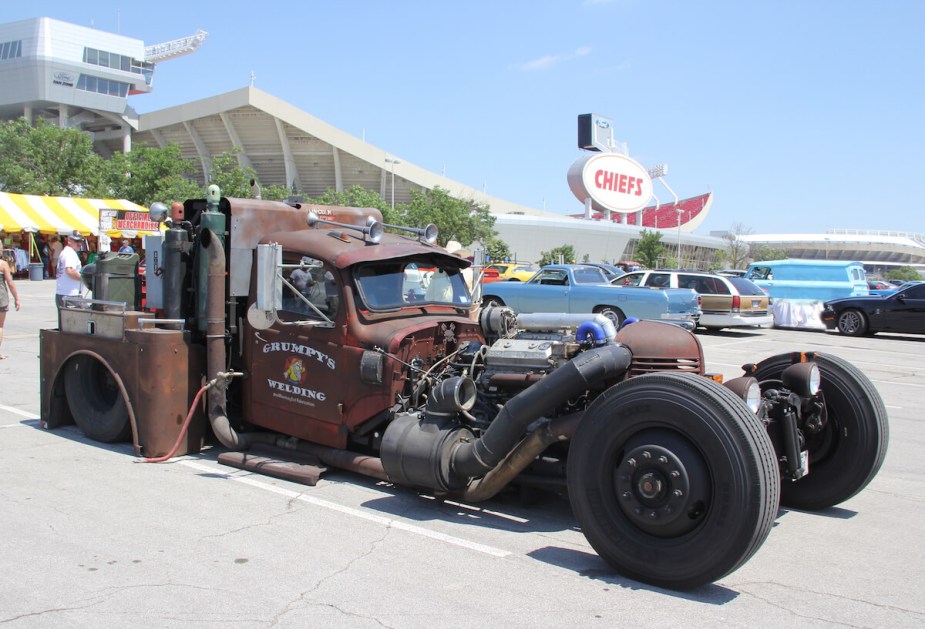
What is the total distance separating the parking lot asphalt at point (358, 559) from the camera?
12.6 ft

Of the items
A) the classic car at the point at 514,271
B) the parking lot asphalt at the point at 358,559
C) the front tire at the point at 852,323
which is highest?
the classic car at the point at 514,271

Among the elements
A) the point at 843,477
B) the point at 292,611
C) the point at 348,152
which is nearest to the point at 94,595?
the point at 292,611

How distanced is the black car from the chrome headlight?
1710 centimetres

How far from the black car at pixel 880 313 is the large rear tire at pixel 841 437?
54.2ft

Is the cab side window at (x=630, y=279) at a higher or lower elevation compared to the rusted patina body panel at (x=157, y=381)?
higher

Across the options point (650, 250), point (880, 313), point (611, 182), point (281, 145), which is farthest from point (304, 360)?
point (281, 145)

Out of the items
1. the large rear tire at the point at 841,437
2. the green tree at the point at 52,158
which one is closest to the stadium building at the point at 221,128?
the green tree at the point at 52,158

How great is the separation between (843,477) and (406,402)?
128 inches

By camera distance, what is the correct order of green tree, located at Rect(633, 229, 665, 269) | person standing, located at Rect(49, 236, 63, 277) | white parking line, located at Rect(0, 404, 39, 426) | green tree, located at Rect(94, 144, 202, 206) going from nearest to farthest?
white parking line, located at Rect(0, 404, 39, 426), person standing, located at Rect(49, 236, 63, 277), green tree, located at Rect(94, 144, 202, 206), green tree, located at Rect(633, 229, 665, 269)

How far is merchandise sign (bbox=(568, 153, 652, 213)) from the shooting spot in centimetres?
6806

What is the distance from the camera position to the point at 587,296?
19312 millimetres

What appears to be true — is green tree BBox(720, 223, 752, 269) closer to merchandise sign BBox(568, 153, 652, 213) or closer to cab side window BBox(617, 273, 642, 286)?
merchandise sign BBox(568, 153, 652, 213)

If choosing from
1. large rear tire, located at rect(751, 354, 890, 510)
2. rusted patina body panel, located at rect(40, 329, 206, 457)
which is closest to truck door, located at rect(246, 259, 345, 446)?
rusted patina body panel, located at rect(40, 329, 206, 457)

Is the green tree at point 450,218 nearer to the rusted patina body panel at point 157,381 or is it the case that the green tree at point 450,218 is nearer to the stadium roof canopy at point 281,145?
the stadium roof canopy at point 281,145
